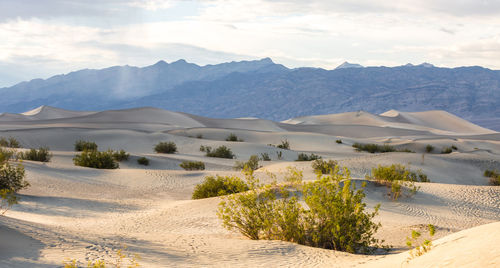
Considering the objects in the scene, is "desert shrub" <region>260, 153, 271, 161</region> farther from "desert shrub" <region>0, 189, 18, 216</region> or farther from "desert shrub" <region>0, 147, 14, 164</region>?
"desert shrub" <region>0, 189, 18, 216</region>

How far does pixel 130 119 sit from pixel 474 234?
2750 inches

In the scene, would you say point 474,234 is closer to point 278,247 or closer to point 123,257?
point 278,247

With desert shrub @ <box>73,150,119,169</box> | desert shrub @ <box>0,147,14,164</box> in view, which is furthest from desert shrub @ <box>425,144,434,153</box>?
desert shrub @ <box>0,147,14,164</box>

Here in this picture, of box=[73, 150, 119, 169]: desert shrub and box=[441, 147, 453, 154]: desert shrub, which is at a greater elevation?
box=[441, 147, 453, 154]: desert shrub

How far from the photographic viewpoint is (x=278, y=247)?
7969 mm

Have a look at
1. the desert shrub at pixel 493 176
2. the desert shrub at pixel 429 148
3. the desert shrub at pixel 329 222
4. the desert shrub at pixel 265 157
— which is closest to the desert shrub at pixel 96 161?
the desert shrub at pixel 265 157

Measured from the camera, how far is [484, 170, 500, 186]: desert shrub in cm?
2270

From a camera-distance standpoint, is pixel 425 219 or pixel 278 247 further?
pixel 425 219

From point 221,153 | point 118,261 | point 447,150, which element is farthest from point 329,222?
point 447,150

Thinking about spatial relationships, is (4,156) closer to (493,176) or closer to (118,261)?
(118,261)

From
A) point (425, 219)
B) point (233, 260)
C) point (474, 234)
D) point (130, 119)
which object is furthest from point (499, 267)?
point (130, 119)

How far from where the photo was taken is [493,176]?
23734 mm

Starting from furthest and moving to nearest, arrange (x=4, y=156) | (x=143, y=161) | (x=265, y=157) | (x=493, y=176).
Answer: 1. (x=265, y=157)
2. (x=493, y=176)
3. (x=143, y=161)
4. (x=4, y=156)

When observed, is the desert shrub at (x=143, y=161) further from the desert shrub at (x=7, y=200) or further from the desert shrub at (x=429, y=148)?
the desert shrub at (x=429, y=148)
